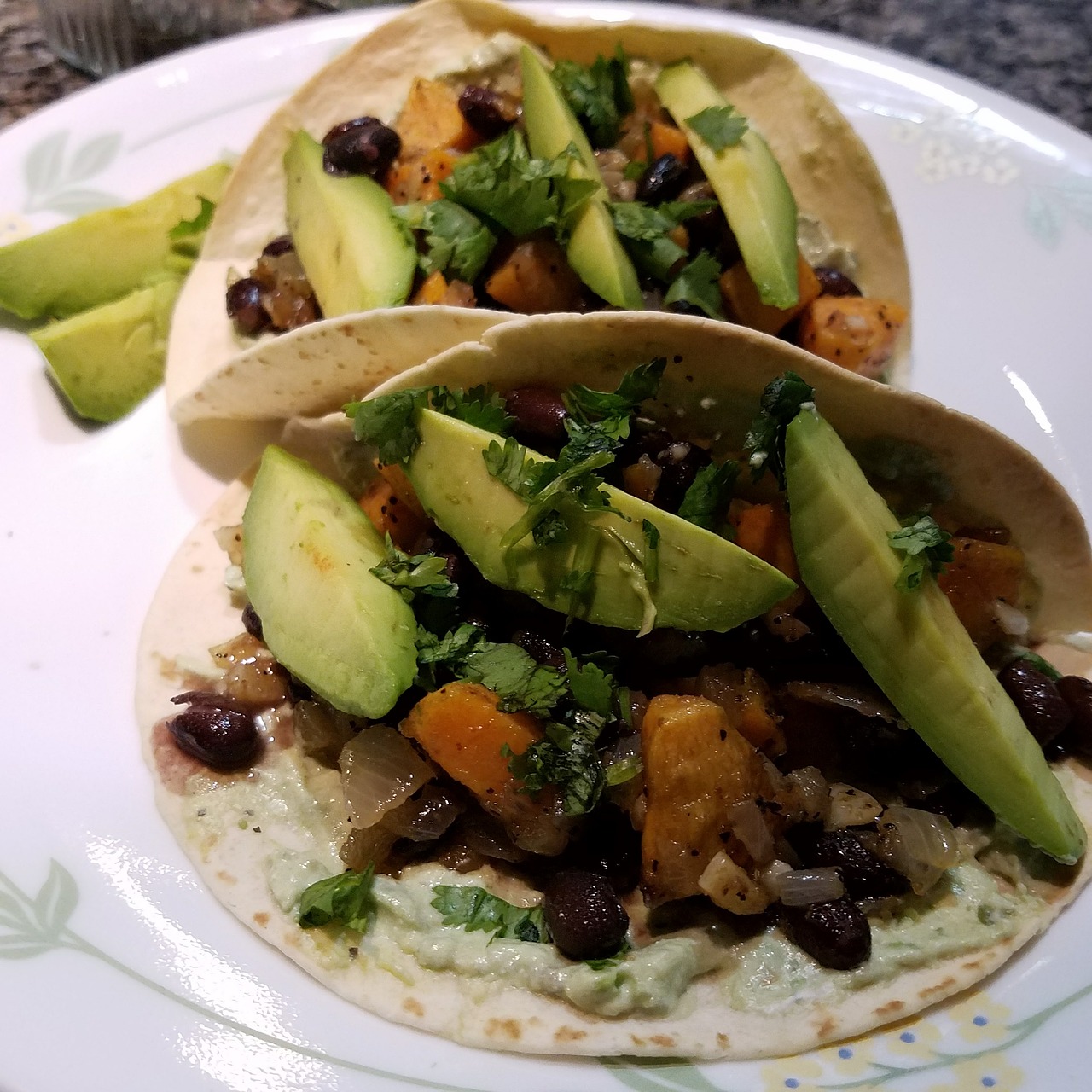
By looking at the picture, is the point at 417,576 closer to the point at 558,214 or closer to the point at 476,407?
the point at 476,407

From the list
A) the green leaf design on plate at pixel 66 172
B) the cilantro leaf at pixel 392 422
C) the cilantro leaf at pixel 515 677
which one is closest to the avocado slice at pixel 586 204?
the cilantro leaf at pixel 392 422

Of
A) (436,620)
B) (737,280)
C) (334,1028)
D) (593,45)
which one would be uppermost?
(593,45)

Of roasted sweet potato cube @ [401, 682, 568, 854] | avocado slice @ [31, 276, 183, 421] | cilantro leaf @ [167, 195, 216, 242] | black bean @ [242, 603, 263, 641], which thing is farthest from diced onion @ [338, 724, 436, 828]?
cilantro leaf @ [167, 195, 216, 242]

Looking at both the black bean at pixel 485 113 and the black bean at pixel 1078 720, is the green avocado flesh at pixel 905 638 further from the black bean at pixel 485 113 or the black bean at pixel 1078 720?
the black bean at pixel 485 113

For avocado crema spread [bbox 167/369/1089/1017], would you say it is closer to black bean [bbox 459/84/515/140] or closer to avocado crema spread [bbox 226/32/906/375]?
avocado crema spread [bbox 226/32/906/375]

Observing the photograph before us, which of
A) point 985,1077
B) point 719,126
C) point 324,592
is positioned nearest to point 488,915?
point 324,592

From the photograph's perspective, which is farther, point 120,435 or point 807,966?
Result: point 120,435

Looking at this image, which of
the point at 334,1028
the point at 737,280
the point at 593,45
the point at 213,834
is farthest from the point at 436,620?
the point at 593,45

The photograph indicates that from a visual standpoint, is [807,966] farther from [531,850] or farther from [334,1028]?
[334,1028]
